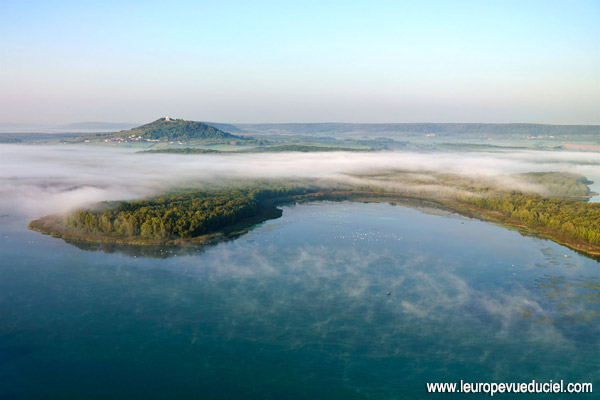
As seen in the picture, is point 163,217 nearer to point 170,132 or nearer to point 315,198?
point 315,198

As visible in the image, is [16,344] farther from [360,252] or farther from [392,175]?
[392,175]

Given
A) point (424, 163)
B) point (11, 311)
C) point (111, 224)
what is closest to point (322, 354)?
point (11, 311)

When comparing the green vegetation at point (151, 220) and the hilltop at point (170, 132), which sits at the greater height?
the hilltop at point (170, 132)

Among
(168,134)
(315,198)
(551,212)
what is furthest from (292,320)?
(168,134)

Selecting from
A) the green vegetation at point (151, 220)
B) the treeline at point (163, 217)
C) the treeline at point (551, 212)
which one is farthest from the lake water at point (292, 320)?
the treeline at point (551, 212)

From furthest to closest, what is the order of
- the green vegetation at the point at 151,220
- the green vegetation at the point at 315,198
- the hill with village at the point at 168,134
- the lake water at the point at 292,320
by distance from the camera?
the hill with village at the point at 168,134 → the green vegetation at the point at 315,198 → the green vegetation at the point at 151,220 → the lake water at the point at 292,320

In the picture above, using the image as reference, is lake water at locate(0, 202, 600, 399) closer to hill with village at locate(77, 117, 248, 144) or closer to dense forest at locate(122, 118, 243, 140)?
hill with village at locate(77, 117, 248, 144)

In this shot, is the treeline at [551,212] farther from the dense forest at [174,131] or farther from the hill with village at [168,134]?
the dense forest at [174,131]
